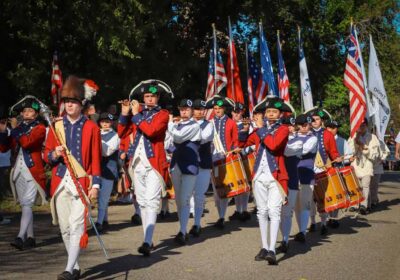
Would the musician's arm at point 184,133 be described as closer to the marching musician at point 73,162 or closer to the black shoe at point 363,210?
the marching musician at point 73,162

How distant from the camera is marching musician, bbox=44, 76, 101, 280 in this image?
7902mm

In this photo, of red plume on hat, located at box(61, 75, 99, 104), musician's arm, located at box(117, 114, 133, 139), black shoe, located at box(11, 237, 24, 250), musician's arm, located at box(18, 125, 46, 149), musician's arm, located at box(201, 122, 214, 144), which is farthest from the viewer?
musician's arm, located at box(201, 122, 214, 144)

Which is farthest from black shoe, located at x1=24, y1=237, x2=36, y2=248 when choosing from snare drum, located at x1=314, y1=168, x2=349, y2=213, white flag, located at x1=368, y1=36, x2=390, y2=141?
A: white flag, located at x1=368, y1=36, x2=390, y2=141

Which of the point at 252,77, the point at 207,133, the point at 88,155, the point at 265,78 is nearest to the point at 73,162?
the point at 88,155

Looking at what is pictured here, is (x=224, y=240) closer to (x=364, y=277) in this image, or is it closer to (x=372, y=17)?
(x=364, y=277)

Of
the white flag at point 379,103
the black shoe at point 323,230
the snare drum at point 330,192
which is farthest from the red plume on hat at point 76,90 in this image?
the white flag at point 379,103

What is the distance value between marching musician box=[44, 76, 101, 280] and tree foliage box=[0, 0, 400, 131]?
424 inches

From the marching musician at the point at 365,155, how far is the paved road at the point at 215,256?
2.41m

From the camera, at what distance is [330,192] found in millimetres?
12102

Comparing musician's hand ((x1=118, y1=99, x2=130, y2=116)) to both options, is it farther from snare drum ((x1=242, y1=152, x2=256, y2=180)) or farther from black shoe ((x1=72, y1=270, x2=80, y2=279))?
snare drum ((x1=242, y1=152, x2=256, y2=180))

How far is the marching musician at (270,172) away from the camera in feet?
30.9

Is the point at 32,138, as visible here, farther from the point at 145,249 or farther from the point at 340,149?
the point at 340,149

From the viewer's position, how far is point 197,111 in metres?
12.3

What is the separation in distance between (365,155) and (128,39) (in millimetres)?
→ 7006
